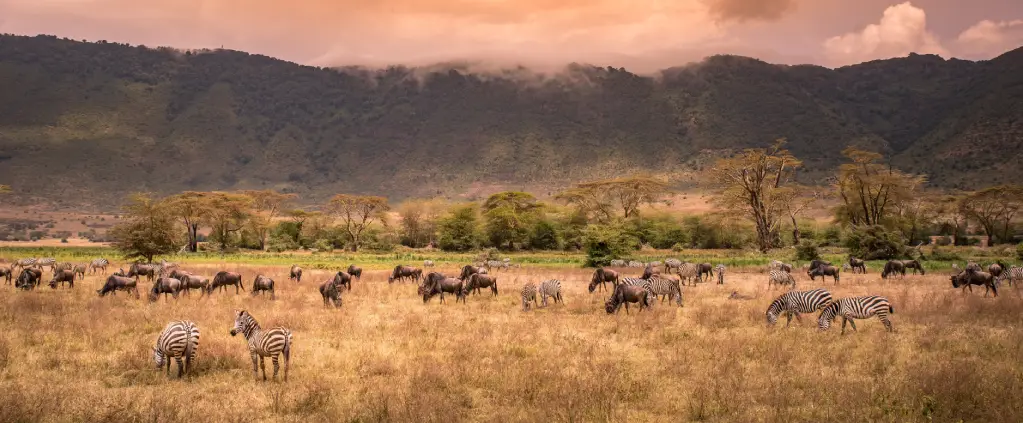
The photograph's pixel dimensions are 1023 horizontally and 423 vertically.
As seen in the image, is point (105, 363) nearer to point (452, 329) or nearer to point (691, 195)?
point (452, 329)

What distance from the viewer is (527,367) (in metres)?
12.7

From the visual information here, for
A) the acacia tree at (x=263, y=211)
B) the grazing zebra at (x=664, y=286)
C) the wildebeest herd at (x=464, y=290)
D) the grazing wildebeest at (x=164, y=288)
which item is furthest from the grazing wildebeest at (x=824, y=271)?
the acacia tree at (x=263, y=211)

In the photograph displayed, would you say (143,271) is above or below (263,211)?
below

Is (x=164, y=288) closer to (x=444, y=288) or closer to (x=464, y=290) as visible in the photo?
(x=444, y=288)

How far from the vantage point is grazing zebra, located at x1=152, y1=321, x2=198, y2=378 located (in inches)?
481

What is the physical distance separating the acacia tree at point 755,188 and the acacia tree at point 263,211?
66.6 meters

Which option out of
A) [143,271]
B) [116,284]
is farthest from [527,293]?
[143,271]

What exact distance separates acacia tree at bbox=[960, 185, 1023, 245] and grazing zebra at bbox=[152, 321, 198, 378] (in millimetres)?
93502

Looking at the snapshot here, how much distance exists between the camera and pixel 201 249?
86.9m

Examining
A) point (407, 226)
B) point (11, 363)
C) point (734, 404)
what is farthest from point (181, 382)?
point (407, 226)

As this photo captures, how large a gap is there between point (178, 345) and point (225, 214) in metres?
80.6

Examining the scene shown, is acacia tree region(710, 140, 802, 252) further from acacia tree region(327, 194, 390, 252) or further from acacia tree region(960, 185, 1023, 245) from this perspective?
acacia tree region(327, 194, 390, 252)

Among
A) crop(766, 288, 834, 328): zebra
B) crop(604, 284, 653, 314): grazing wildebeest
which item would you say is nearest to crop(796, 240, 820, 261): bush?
Result: crop(766, 288, 834, 328): zebra

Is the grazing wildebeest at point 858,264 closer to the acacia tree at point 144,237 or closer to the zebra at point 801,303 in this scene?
the zebra at point 801,303
